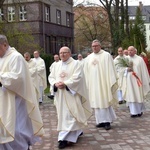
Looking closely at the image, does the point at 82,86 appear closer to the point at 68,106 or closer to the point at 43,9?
the point at 68,106

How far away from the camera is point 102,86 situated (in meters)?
9.30

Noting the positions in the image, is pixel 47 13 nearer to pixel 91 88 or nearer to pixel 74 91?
pixel 91 88

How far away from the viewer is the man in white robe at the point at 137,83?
36.4ft

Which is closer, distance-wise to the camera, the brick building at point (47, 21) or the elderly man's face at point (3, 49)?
the elderly man's face at point (3, 49)

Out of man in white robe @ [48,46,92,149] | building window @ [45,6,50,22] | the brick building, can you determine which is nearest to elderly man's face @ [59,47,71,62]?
man in white robe @ [48,46,92,149]

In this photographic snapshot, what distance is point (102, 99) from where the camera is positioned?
29.9ft

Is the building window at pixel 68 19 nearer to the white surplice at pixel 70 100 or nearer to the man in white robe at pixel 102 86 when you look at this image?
the man in white robe at pixel 102 86

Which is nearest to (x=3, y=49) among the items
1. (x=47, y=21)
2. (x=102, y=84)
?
(x=102, y=84)

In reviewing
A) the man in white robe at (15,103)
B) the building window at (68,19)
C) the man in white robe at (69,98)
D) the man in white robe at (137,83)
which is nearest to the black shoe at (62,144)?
the man in white robe at (69,98)

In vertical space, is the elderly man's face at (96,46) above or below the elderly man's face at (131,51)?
above

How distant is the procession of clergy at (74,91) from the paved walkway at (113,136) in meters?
0.24

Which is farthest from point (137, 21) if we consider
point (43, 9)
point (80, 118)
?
point (80, 118)

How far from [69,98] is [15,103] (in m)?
1.88

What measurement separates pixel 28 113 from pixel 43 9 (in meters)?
32.4
